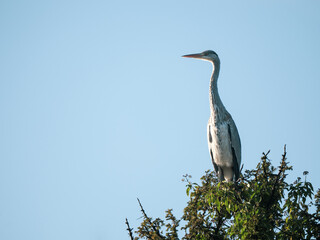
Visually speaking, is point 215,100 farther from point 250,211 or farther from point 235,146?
point 250,211

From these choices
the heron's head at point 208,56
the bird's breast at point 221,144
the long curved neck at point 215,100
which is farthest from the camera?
the heron's head at point 208,56

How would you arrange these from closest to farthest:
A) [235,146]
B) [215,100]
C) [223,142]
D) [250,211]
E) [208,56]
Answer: [250,211]
[223,142]
[235,146]
[215,100]
[208,56]

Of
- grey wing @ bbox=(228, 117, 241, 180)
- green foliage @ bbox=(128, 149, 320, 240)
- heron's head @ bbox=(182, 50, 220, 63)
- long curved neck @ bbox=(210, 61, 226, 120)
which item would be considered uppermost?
heron's head @ bbox=(182, 50, 220, 63)

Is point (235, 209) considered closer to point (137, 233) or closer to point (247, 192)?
point (247, 192)

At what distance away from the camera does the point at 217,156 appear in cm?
978

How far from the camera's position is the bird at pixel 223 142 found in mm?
9688

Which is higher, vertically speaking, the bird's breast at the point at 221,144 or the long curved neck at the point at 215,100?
the long curved neck at the point at 215,100

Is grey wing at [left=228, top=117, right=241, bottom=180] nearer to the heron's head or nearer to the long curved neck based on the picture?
the long curved neck

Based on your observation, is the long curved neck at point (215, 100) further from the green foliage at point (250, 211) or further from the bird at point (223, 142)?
the green foliage at point (250, 211)

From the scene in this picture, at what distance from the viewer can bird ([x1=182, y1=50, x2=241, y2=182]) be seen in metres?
9.69

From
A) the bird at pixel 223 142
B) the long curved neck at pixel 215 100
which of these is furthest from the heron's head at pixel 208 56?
the bird at pixel 223 142

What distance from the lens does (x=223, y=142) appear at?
9.65 m

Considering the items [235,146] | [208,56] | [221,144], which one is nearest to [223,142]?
[221,144]

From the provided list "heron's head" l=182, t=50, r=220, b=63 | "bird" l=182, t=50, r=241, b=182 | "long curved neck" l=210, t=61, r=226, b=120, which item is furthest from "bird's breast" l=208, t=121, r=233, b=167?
"heron's head" l=182, t=50, r=220, b=63
